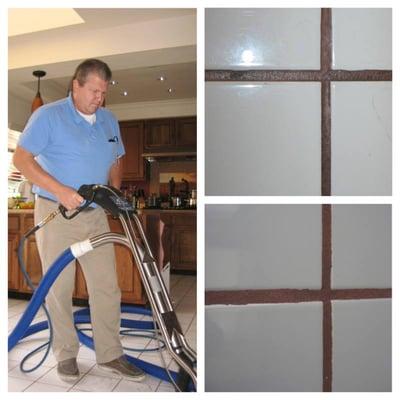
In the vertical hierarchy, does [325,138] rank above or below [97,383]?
above

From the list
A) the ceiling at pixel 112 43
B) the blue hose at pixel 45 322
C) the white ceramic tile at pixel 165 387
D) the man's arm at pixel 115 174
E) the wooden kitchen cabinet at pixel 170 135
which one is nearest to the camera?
the blue hose at pixel 45 322

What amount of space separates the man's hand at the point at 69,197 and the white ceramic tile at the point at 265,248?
0.67 m

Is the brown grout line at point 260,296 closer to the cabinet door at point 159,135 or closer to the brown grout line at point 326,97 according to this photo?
the brown grout line at point 326,97

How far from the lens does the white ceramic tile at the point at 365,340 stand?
0.64m

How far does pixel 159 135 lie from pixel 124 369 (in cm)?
316

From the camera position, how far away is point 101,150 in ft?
4.59

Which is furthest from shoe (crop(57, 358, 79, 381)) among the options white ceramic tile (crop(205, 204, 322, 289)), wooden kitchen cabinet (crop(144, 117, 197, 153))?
wooden kitchen cabinet (crop(144, 117, 197, 153))

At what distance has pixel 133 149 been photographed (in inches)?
164

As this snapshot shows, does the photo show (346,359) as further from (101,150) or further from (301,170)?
(101,150)

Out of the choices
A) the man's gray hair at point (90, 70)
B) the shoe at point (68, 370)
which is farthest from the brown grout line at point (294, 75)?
the shoe at point (68, 370)

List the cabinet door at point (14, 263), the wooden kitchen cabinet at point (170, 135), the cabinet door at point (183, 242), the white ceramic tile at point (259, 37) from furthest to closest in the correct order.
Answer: the wooden kitchen cabinet at point (170, 135), the cabinet door at point (183, 242), the cabinet door at point (14, 263), the white ceramic tile at point (259, 37)

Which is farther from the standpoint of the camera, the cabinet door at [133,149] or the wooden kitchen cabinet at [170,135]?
the cabinet door at [133,149]

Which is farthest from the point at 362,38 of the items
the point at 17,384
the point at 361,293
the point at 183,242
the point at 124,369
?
the point at 183,242

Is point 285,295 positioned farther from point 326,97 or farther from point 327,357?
point 326,97
